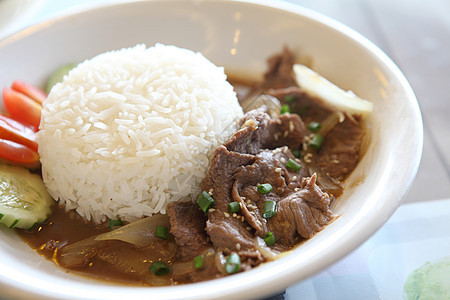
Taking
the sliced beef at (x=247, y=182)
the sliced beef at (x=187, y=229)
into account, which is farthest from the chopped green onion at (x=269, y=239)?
the sliced beef at (x=187, y=229)

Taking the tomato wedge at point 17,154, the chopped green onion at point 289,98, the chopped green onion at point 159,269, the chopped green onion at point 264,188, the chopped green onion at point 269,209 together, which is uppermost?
the tomato wedge at point 17,154

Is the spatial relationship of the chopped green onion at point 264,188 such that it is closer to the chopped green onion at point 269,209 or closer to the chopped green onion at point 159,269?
the chopped green onion at point 269,209

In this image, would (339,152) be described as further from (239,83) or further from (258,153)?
(239,83)

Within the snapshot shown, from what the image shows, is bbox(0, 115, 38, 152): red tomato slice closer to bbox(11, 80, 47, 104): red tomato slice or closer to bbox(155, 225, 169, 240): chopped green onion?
bbox(11, 80, 47, 104): red tomato slice

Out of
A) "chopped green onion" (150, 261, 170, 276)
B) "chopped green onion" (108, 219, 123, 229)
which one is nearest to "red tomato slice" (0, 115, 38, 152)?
"chopped green onion" (108, 219, 123, 229)

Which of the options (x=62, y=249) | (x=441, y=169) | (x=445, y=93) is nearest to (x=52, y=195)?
(x=62, y=249)

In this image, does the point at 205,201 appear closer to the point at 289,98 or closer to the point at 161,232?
the point at 161,232

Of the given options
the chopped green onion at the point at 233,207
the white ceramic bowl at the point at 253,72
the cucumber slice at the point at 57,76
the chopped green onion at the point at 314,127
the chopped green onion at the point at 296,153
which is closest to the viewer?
the white ceramic bowl at the point at 253,72
